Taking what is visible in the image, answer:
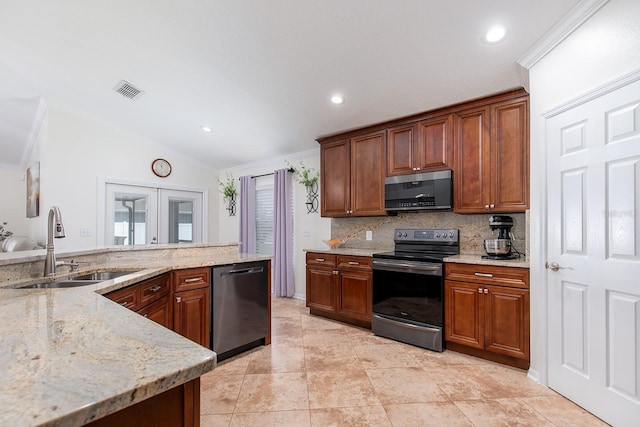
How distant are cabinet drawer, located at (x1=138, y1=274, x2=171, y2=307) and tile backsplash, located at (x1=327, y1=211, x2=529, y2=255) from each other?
2.45 m

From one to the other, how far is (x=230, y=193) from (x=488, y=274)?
462cm

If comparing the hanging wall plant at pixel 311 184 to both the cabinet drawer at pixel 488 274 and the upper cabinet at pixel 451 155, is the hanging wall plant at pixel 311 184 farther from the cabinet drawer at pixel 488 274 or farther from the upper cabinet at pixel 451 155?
the cabinet drawer at pixel 488 274

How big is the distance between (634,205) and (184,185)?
575 cm

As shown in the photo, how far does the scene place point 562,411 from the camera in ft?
6.41

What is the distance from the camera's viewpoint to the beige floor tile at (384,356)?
2598mm

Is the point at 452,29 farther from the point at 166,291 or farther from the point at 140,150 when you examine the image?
the point at 140,150

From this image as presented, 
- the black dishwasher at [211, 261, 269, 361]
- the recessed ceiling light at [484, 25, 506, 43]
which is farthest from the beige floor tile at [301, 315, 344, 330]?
the recessed ceiling light at [484, 25, 506, 43]

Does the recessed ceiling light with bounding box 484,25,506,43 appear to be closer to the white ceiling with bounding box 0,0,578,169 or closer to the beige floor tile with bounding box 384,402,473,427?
the white ceiling with bounding box 0,0,578,169

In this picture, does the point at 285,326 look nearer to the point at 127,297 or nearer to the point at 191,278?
the point at 191,278

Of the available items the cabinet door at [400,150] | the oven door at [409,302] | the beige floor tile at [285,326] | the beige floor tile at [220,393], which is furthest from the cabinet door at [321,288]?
the beige floor tile at [220,393]

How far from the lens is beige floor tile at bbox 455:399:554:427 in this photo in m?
1.84

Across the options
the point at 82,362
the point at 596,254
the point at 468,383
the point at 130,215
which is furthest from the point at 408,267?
the point at 130,215

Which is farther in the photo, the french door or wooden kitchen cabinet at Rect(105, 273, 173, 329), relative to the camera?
the french door

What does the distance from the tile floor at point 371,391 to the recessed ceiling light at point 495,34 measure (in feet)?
8.20
